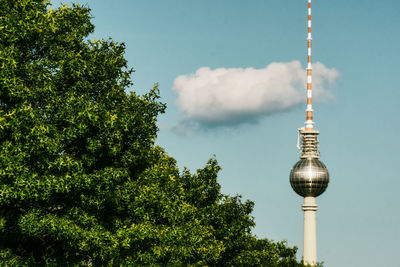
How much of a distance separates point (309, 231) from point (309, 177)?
33.8ft

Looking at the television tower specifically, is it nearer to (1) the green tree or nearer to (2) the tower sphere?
(2) the tower sphere

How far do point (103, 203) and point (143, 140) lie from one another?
349 centimetres

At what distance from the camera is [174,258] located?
3108 centimetres

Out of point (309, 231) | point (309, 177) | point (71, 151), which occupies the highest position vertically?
point (309, 177)

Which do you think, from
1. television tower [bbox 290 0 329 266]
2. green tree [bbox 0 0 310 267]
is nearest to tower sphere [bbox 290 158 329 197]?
television tower [bbox 290 0 329 266]

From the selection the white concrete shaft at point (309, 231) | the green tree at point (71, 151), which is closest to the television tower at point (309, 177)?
the white concrete shaft at point (309, 231)

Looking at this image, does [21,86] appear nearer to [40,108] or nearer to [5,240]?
[40,108]

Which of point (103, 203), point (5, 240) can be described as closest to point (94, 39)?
point (103, 203)

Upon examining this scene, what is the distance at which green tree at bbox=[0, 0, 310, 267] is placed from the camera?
23.9 metres

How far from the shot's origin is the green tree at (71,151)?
2391cm

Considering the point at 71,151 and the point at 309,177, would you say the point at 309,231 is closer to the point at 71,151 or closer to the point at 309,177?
the point at 309,177

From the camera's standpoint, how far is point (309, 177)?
128875mm

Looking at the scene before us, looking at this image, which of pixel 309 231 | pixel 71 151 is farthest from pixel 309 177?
pixel 71 151

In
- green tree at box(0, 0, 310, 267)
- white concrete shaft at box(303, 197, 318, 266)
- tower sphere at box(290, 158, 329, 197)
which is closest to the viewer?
green tree at box(0, 0, 310, 267)
